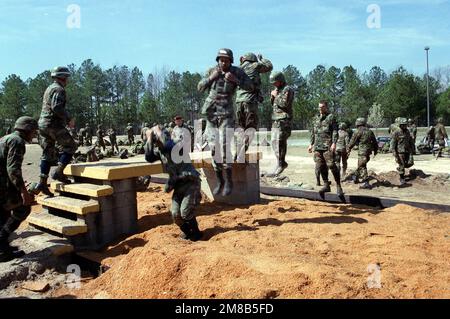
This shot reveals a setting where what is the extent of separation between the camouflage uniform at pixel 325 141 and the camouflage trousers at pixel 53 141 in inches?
182

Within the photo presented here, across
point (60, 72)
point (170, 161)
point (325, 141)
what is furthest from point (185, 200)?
point (325, 141)

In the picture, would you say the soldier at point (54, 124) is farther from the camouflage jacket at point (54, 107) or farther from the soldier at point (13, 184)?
the soldier at point (13, 184)

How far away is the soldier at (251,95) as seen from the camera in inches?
308

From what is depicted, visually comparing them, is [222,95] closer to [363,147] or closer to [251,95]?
[251,95]

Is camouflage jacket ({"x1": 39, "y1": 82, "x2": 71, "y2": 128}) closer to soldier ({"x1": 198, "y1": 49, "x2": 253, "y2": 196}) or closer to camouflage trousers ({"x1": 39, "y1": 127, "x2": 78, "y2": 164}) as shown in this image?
camouflage trousers ({"x1": 39, "y1": 127, "x2": 78, "y2": 164})

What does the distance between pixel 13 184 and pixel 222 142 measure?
9.73ft

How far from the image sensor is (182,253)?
4.84 m

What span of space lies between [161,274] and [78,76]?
67.2 metres

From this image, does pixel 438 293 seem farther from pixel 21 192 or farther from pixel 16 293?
pixel 21 192

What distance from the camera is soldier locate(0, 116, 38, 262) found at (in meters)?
5.29

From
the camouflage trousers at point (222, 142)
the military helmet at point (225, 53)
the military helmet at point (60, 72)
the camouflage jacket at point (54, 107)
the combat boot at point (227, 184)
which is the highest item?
the military helmet at point (225, 53)

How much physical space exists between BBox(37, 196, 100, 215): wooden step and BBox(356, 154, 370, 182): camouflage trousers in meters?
9.52

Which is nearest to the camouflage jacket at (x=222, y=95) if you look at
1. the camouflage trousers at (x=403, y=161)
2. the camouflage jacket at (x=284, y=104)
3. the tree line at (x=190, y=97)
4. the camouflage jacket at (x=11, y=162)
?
the camouflage jacket at (x=284, y=104)
